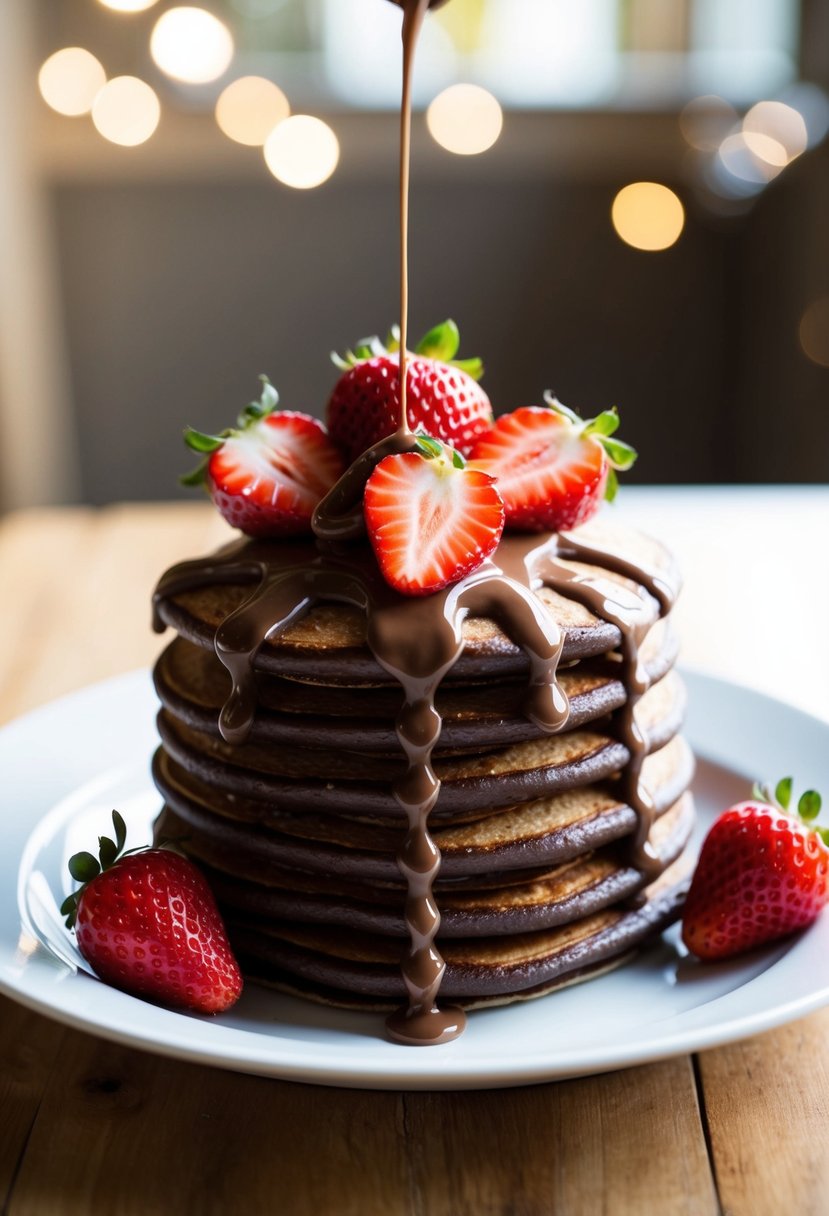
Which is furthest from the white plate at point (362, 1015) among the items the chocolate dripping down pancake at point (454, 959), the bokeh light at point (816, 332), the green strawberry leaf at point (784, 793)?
the bokeh light at point (816, 332)

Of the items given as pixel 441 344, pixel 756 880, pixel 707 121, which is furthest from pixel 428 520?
pixel 707 121

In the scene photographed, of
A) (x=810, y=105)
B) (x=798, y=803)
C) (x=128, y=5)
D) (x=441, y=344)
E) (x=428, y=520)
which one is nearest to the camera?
(x=428, y=520)

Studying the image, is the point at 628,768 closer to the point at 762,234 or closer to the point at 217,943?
the point at 217,943

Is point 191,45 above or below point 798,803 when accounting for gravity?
above

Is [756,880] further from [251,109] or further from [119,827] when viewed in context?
[251,109]

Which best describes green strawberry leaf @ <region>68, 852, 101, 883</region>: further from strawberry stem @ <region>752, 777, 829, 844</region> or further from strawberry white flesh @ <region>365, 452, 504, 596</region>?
strawberry stem @ <region>752, 777, 829, 844</region>

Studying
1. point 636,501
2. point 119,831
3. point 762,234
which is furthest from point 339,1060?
point 762,234
